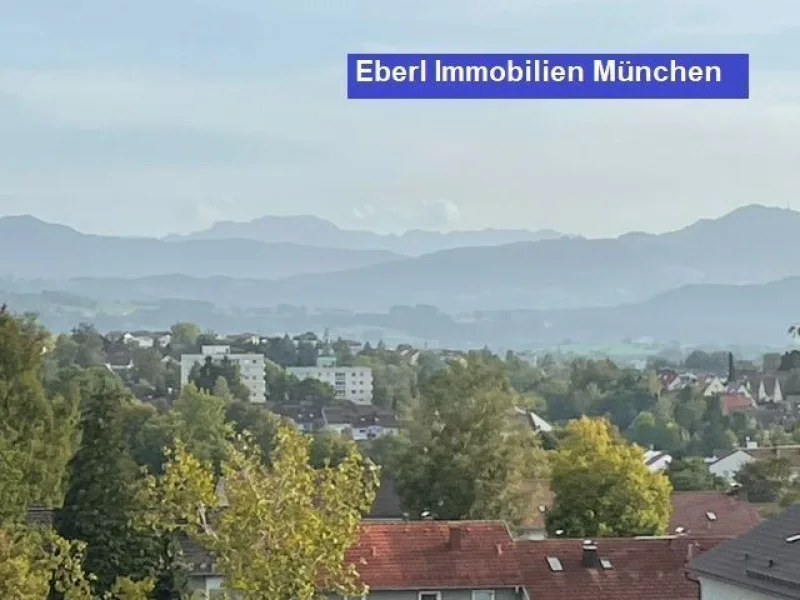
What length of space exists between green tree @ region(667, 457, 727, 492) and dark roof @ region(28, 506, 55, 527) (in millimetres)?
43053

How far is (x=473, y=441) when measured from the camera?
1794 inches

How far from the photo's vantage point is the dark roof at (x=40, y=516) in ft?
100

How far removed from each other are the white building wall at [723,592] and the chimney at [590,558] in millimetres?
9962

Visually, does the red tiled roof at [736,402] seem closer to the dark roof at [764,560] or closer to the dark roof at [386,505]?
the dark roof at [386,505]

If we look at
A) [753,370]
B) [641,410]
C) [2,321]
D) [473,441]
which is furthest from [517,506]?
[753,370]

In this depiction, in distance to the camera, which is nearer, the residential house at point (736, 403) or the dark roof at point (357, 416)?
the residential house at point (736, 403)

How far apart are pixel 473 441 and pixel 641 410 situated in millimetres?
105694

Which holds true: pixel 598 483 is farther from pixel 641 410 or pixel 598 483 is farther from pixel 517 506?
pixel 641 410

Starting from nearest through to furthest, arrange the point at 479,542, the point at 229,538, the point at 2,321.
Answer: the point at 229,538 → the point at 479,542 → the point at 2,321

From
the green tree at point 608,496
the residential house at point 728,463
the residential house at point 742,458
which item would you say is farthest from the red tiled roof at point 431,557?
the residential house at point 728,463

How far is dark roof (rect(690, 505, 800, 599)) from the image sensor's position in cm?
1908

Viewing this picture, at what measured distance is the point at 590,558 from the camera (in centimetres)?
3228

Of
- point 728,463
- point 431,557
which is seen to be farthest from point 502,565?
point 728,463

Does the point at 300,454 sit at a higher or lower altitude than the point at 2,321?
lower
